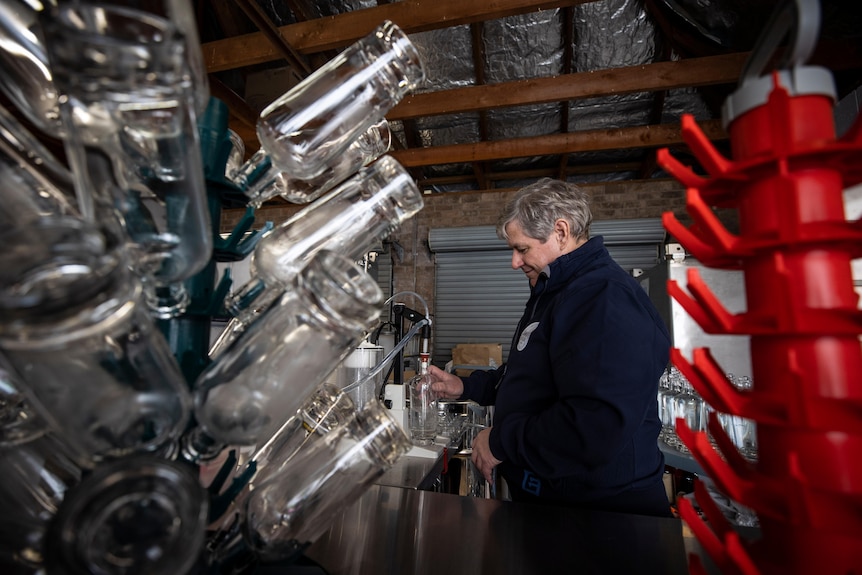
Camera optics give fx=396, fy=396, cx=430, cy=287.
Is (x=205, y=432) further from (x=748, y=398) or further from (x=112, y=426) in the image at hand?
(x=748, y=398)

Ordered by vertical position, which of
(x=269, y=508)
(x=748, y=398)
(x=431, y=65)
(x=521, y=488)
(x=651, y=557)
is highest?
(x=431, y=65)

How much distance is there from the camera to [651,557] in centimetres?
55

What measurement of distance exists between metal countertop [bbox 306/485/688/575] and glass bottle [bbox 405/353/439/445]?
97cm

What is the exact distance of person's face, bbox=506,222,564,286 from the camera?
142cm

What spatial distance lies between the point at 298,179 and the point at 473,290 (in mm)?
4579

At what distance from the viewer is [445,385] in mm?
1716

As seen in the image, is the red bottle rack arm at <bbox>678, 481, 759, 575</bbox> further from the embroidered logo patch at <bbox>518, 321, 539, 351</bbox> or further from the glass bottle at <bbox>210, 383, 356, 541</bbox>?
the embroidered logo patch at <bbox>518, 321, 539, 351</bbox>

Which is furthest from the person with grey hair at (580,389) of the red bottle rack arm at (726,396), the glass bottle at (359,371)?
the red bottle rack arm at (726,396)

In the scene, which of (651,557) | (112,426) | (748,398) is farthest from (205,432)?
(651,557)

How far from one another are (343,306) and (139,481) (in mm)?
153

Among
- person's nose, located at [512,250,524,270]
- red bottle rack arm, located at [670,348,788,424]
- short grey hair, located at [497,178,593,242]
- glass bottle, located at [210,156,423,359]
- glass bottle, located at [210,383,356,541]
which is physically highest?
short grey hair, located at [497,178,593,242]

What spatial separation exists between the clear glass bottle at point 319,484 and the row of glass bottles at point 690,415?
1.61m

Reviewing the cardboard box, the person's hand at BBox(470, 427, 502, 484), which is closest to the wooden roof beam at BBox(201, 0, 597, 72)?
the person's hand at BBox(470, 427, 502, 484)

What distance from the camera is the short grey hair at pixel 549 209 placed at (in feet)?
4.58
